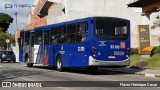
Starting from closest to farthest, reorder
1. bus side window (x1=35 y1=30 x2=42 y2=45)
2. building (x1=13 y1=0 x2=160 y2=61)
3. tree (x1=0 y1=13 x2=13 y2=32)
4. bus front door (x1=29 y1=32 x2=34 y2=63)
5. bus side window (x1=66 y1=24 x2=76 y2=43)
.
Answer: bus side window (x1=66 y1=24 x2=76 y2=43), bus side window (x1=35 y1=30 x2=42 y2=45), bus front door (x1=29 y1=32 x2=34 y2=63), building (x1=13 y1=0 x2=160 y2=61), tree (x1=0 y1=13 x2=13 y2=32)

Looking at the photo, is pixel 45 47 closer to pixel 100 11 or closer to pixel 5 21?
pixel 100 11

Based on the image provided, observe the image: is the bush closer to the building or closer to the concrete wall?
the building

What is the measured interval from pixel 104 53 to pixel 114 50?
2.08ft

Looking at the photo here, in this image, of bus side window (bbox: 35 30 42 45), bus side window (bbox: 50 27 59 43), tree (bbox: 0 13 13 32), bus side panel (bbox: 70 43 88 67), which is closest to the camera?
bus side panel (bbox: 70 43 88 67)

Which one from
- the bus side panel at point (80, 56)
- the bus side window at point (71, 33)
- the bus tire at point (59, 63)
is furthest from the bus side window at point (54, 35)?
the bus side panel at point (80, 56)

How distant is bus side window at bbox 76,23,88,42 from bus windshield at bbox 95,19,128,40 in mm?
729

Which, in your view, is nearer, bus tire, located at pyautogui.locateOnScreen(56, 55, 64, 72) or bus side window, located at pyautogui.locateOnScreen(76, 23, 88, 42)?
bus side window, located at pyautogui.locateOnScreen(76, 23, 88, 42)

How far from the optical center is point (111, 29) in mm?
22047

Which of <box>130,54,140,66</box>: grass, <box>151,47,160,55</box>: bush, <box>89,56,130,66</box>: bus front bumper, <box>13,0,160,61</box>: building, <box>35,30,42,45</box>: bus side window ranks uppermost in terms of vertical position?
<box>13,0,160,61</box>: building

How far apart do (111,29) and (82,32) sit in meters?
1.68

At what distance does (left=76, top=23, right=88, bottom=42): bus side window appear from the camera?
72.5ft

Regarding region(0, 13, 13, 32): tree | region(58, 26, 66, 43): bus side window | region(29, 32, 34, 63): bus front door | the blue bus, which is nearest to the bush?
the blue bus

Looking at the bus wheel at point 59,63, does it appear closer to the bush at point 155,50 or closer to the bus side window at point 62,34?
the bus side window at point 62,34

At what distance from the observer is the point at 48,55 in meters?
27.5
